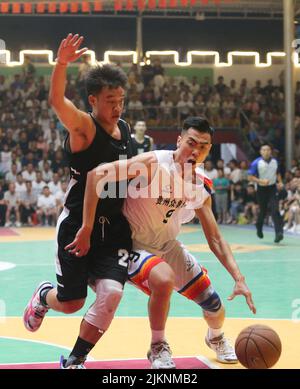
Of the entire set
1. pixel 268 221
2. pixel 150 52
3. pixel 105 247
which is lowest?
pixel 268 221

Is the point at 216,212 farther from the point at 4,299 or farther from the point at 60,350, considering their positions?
the point at 60,350

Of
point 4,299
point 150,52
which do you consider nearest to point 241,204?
point 150,52

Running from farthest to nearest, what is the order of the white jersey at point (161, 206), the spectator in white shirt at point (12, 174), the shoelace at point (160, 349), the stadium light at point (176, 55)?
the stadium light at point (176, 55), the spectator in white shirt at point (12, 174), the white jersey at point (161, 206), the shoelace at point (160, 349)

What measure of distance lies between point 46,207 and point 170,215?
15.0 metres

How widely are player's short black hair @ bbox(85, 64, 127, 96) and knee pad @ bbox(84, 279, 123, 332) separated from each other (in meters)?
1.24

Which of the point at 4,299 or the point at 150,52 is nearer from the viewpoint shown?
the point at 4,299

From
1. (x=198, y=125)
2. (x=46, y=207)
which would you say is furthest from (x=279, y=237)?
(x=198, y=125)

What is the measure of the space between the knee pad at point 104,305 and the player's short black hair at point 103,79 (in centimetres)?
124

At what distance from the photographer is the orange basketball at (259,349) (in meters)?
4.98

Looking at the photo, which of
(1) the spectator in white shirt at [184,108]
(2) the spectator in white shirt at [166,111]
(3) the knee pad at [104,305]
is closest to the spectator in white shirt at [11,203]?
(2) the spectator in white shirt at [166,111]

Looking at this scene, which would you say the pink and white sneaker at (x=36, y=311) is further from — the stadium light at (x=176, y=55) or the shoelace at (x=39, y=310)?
the stadium light at (x=176, y=55)

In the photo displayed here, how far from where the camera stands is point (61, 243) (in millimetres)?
5203
